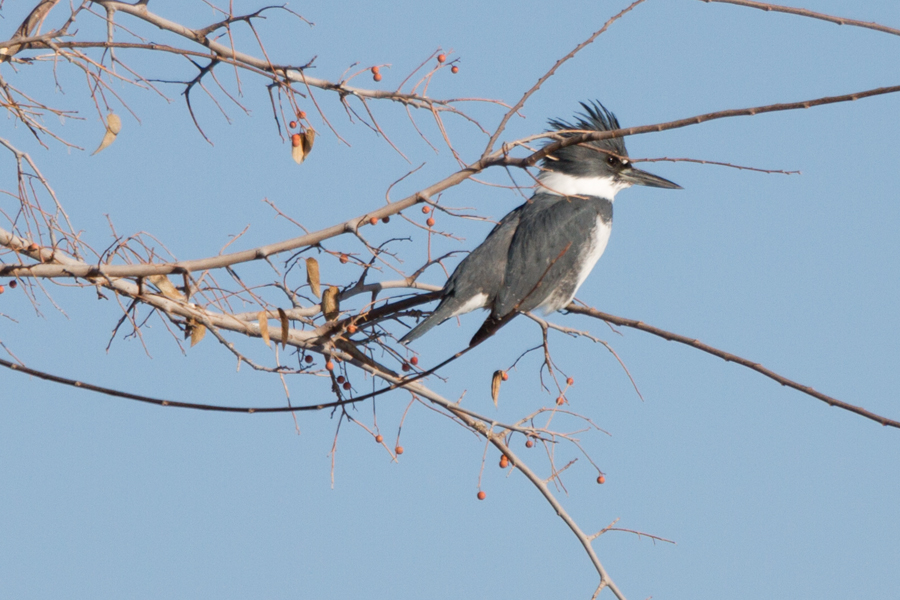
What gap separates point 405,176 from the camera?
8.66 ft

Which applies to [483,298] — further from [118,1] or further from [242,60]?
[118,1]

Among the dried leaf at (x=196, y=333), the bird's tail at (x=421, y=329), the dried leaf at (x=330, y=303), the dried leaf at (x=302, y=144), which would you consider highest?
the dried leaf at (x=302, y=144)

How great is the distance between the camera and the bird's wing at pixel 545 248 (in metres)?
4.17

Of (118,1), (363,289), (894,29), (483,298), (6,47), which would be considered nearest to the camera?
(894,29)

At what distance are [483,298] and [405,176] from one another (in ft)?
5.05

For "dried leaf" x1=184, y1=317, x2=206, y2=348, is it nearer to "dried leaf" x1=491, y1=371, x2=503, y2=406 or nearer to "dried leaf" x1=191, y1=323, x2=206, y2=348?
"dried leaf" x1=191, y1=323, x2=206, y2=348

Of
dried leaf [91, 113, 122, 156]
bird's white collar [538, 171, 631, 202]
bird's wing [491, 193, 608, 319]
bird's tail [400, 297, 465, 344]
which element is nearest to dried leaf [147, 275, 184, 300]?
dried leaf [91, 113, 122, 156]

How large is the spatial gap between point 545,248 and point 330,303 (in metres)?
1.48

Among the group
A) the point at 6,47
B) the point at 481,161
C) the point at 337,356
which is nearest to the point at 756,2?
the point at 481,161

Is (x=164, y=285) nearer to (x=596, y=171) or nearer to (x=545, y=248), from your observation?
(x=545, y=248)

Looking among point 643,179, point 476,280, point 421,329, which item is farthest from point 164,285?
point 643,179

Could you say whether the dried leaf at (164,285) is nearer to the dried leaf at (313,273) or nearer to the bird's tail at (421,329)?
the dried leaf at (313,273)

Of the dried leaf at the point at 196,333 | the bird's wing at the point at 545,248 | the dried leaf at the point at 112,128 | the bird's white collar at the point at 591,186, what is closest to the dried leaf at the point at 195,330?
the dried leaf at the point at 196,333

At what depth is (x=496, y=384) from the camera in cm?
338
